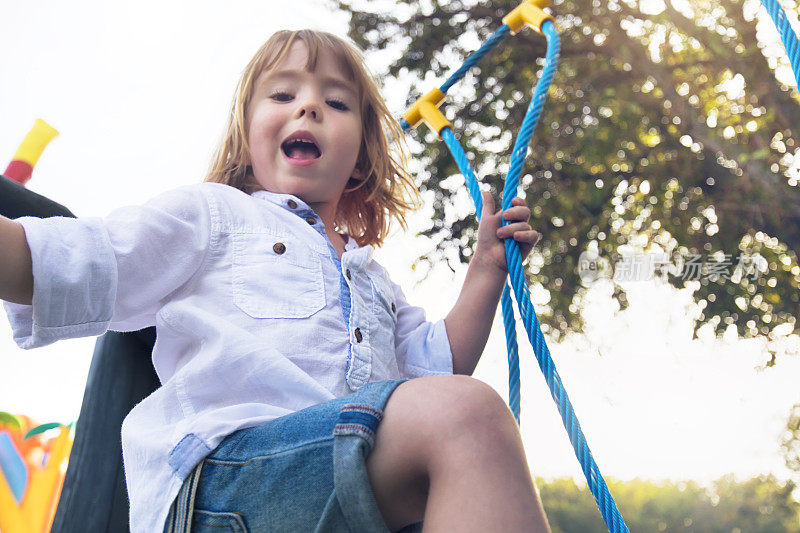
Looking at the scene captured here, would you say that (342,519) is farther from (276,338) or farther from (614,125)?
(614,125)

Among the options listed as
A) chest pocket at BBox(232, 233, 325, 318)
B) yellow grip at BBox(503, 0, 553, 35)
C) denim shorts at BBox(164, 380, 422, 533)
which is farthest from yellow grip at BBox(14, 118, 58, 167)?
yellow grip at BBox(503, 0, 553, 35)

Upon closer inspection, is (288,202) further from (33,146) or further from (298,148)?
(33,146)

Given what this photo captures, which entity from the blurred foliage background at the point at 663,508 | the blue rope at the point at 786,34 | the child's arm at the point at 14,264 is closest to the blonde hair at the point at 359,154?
the child's arm at the point at 14,264

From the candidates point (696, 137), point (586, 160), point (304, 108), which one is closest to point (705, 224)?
point (696, 137)

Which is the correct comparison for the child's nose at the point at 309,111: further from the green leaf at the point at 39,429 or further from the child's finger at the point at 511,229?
the green leaf at the point at 39,429

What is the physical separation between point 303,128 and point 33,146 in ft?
1.32

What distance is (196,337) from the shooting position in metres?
0.92

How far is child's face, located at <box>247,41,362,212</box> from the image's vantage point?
1196mm

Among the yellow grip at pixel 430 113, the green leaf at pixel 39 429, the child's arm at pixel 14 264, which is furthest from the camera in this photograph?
the green leaf at pixel 39 429

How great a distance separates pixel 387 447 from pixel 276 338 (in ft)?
0.95

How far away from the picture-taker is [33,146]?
1.15 metres

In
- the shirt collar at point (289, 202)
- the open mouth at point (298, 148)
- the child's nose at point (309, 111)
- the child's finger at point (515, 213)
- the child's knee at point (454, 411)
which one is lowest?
the child's knee at point (454, 411)

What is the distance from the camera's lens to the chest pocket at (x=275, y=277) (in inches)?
37.7

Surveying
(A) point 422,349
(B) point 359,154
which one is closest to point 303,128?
(B) point 359,154
